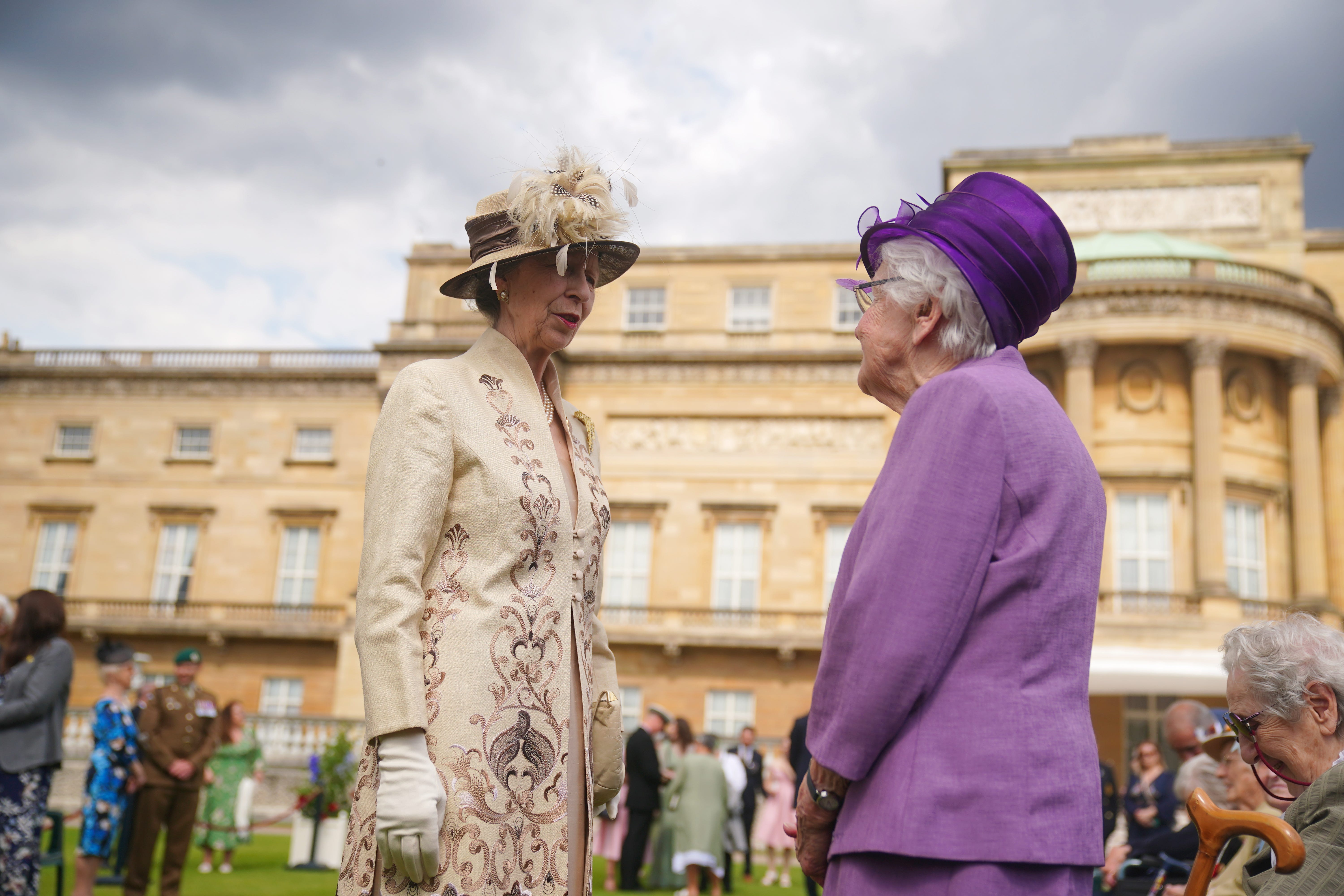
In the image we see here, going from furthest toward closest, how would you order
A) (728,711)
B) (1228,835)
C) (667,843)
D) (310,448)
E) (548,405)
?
(310,448)
(728,711)
(667,843)
(548,405)
(1228,835)

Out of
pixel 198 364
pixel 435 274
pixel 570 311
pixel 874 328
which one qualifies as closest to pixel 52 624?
pixel 570 311

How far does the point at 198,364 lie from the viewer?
116 ft

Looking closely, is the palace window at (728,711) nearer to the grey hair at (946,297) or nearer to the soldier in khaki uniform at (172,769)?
the soldier in khaki uniform at (172,769)

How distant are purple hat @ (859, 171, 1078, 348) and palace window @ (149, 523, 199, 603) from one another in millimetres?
34778

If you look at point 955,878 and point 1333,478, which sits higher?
point 1333,478

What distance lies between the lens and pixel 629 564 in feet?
97.8

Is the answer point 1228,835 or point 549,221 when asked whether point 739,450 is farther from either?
point 1228,835

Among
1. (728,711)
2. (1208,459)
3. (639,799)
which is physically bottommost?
(639,799)

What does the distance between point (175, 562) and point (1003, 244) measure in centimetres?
3540

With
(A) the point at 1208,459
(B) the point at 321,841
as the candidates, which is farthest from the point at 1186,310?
(B) the point at 321,841

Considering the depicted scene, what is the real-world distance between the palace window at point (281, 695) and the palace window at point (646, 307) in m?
14.0

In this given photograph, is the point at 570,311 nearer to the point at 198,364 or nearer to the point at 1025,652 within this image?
the point at 1025,652

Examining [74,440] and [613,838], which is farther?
[74,440]

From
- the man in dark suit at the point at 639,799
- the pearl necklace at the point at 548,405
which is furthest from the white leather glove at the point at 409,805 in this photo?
the man in dark suit at the point at 639,799
